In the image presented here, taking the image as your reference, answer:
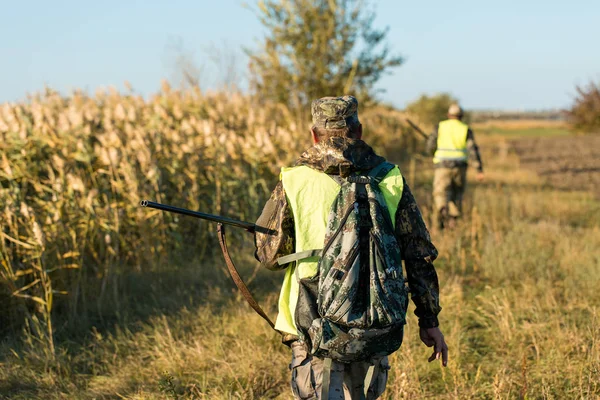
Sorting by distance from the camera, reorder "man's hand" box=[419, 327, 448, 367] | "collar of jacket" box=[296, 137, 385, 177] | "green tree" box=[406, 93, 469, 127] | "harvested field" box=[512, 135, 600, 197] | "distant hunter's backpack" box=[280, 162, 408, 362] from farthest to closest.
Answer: "green tree" box=[406, 93, 469, 127] → "harvested field" box=[512, 135, 600, 197] → "man's hand" box=[419, 327, 448, 367] → "collar of jacket" box=[296, 137, 385, 177] → "distant hunter's backpack" box=[280, 162, 408, 362]

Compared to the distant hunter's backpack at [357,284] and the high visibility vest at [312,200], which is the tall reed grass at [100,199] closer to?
the high visibility vest at [312,200]

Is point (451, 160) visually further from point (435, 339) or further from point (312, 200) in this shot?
point (312, 200)

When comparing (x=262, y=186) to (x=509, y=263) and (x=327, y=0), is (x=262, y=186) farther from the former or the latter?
(x=327, y=0)

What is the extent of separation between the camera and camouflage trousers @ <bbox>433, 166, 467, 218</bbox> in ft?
30.3

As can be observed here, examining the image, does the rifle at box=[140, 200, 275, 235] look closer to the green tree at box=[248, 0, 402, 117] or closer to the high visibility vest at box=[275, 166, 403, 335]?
the high visibility vest at box=[275, 166, 403, 335]

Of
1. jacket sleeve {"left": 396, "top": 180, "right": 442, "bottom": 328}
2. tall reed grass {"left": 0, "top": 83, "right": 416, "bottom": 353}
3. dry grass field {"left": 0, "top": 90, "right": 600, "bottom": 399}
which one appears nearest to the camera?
jacket sleeve {"left": 396, "top": 180, "right": 442, "bottom": 328}

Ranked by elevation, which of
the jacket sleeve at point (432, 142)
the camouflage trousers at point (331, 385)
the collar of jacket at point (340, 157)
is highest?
the collar of jacket at point (340, 157)

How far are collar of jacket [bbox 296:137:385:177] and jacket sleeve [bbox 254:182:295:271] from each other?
0.18 m

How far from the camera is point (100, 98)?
11.3 m

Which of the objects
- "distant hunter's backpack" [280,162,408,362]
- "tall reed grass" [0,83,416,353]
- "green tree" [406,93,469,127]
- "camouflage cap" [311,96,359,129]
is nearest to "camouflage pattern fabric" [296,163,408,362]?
"distant hunter's backpack" [280,162,408,362]

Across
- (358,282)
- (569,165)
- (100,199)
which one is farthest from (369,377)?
(569,165)

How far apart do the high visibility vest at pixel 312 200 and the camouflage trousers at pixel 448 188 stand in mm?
6859

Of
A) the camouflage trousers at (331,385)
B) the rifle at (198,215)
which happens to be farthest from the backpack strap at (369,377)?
the rifle at (198,215)

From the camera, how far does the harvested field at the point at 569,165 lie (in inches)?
633
